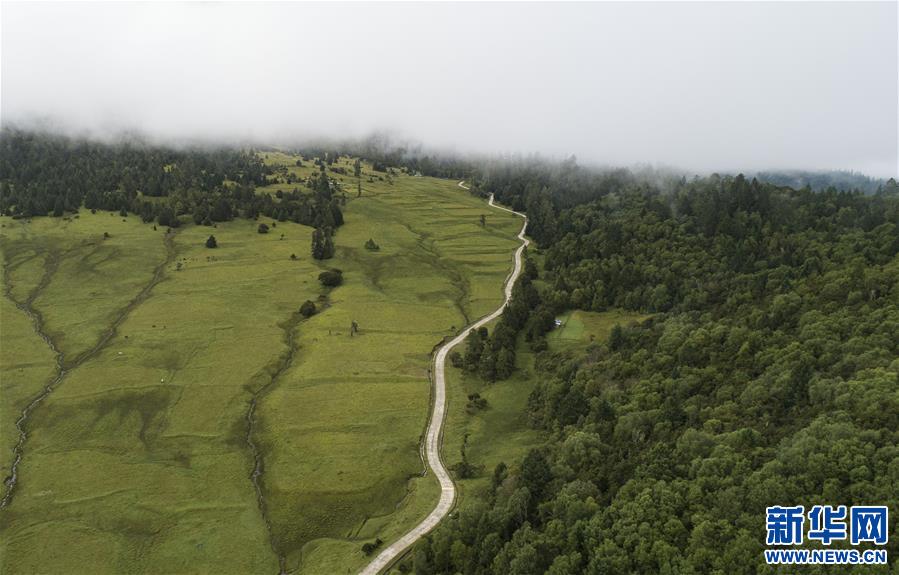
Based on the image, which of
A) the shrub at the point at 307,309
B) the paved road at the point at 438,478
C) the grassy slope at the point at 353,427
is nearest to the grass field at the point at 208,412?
the grassy slope at the point at 353,427

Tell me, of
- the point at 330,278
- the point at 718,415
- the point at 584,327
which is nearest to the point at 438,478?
the point at 718,415

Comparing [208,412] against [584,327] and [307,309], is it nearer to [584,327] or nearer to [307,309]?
[307,309]

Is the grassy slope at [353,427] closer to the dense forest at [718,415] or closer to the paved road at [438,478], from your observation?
the paved road at [438,478]

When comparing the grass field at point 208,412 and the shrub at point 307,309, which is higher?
the shrub at point 307,309

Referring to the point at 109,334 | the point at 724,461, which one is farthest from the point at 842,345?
the point at 109,334

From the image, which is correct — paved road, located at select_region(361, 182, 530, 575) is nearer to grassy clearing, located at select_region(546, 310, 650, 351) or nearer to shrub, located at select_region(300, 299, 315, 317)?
grassy clearing, located at select_region(546, 310, 650, 351)

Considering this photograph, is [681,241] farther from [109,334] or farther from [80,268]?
[80,268]

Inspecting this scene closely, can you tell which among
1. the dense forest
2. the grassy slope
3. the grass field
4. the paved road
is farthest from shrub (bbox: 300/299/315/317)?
the dense forest
